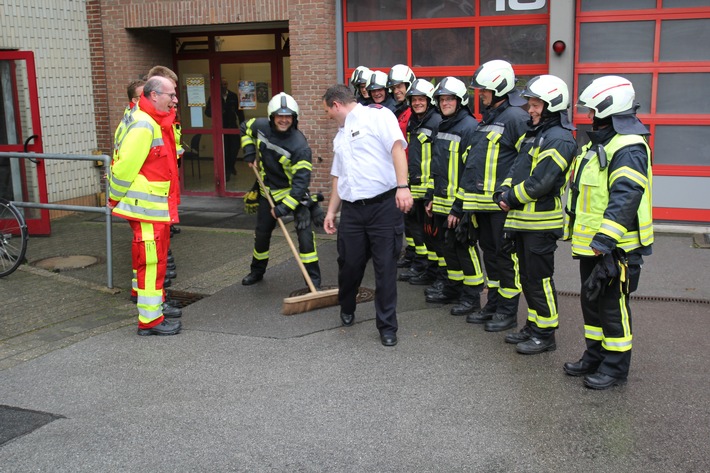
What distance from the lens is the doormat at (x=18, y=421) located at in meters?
4.63

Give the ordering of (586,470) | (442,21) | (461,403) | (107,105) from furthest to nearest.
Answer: (107,105) → (442,21) → (461,403) → (586,470)

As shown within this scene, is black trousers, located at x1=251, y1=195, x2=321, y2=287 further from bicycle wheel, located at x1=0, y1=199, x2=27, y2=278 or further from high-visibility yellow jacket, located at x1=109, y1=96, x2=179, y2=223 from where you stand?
bicycle wheel, located at x1=0, y1=199, x2=27, y2=278

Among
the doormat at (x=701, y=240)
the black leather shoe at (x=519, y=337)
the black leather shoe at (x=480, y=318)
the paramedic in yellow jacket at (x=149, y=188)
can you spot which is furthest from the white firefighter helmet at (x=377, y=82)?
the doormat at (x=701, y=240)

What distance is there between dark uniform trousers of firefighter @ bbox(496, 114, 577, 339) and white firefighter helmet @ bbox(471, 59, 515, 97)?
0.64 m

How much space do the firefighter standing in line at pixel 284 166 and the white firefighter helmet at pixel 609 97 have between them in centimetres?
297

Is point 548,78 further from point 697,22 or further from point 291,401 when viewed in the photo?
point 697,22

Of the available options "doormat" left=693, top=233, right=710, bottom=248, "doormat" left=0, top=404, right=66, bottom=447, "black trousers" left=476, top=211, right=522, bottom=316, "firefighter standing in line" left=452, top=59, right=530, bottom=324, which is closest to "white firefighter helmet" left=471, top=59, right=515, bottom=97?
"firefighter standing in line" left=452, top=59, right=530, bottom=324

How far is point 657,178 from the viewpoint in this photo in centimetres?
1005

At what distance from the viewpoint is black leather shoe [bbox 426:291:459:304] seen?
7234 mm

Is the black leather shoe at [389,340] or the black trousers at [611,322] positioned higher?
the black trousers at [611,322]

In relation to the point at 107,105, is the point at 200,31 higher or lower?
A: higher

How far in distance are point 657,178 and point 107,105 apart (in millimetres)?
8124

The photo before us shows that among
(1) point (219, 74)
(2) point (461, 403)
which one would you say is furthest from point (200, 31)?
(2) point (461, 403)

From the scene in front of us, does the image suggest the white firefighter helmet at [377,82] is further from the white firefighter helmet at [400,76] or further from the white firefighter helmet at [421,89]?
the white firefighter helmet at [421,89]
